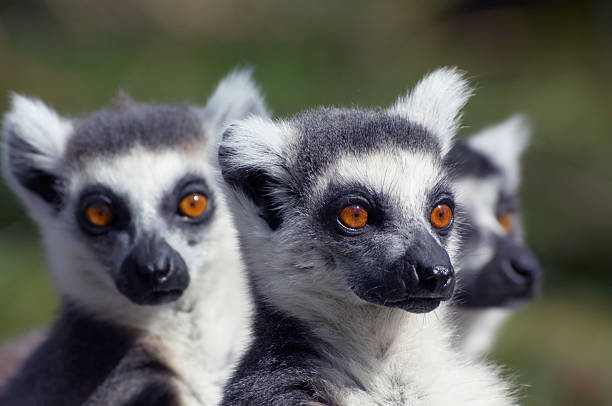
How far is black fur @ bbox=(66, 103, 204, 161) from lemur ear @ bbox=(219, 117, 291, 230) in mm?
1033

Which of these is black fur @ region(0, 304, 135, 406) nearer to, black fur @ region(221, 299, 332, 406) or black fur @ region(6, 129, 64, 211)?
black fur @ region(6, 129, 64, 211)

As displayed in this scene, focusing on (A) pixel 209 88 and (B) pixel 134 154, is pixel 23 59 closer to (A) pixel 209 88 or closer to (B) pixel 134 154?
(A) pixel 209 88

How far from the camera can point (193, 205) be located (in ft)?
12.5

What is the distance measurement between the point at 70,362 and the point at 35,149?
1.21 meters

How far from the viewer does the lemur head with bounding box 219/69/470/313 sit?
104 inches

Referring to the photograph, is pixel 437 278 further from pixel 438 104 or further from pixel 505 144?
pixel 505 144

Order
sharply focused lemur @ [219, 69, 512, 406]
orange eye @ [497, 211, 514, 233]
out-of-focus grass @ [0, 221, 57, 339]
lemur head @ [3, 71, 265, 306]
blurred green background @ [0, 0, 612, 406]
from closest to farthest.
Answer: sharply focused lemur @ [219, 69, 512, 406] < lemur head @ [3, 71, 265, 306] < orange eye @ [497, 211, 514, 233] < out-of-focus grass @ [0, 221, 57, 339] < blurred green background @ [0, 0, 612, 406]

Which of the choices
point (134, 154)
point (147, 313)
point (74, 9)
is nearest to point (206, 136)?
point (134, 154)

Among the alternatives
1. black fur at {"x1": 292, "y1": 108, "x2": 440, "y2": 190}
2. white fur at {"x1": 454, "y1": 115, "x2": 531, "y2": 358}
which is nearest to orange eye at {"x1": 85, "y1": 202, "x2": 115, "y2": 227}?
black fur at {"x1": 292, "y1": 108, "x2": 440, "y2": 190}

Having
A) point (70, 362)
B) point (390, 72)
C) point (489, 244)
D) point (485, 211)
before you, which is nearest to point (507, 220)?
point (485, 211)

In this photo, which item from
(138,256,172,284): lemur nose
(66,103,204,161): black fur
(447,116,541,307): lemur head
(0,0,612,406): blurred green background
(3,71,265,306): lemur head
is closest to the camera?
(138,256,172,284): lemur nose

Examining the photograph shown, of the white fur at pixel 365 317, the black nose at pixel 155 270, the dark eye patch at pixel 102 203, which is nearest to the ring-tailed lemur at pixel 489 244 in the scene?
the white fur at pixel 365 317

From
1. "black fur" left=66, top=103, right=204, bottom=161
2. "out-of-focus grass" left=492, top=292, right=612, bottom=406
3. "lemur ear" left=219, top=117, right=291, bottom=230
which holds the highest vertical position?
"out-of-focus grass" left=492, top=292, right=612, bottom=406

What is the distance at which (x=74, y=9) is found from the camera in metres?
11.2
